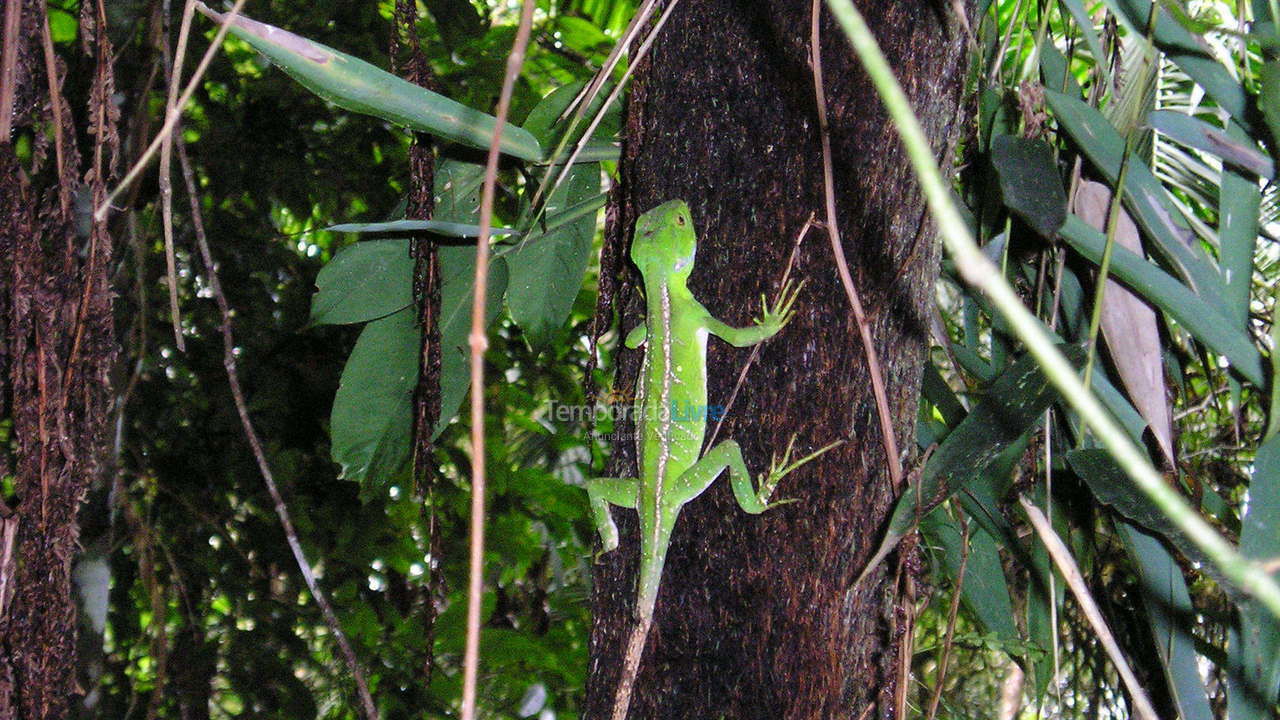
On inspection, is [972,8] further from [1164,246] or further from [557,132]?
[557,132]

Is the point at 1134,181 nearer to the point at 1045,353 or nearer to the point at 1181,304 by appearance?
the point at 1181,304

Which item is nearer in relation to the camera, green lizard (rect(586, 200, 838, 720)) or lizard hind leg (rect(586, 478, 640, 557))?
green lizard (rect(586, 200, 838, 720))

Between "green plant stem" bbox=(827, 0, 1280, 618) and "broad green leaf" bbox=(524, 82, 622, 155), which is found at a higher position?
"broad green leaf" bbox=(524, 82, 622, 155)

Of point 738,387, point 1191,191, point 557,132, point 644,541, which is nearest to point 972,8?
point 738,387

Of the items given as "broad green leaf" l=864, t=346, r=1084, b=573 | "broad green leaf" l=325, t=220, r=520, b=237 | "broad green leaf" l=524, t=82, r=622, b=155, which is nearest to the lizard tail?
"broad green leaf" l=864, t=346, r=1084, b=573

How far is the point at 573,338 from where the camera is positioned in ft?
16.1

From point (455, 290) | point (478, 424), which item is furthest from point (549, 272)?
point (478, 424)

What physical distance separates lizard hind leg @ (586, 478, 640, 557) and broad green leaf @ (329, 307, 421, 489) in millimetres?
689

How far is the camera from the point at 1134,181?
197 centimetres

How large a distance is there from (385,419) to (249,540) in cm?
218

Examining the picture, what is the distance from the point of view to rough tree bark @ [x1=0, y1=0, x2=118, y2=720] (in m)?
1.77

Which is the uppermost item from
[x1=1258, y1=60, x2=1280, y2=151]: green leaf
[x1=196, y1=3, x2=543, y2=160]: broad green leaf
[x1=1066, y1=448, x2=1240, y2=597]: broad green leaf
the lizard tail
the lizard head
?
[x1=1258, y1=60, x2=1280, y2=151]: green leaf

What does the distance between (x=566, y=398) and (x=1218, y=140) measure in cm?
346

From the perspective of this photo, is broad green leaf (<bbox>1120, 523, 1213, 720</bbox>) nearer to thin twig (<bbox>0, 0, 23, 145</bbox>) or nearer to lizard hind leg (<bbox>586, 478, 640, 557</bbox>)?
lizard hind leg (<bbox>586, 478, 640, 557</bbox>)
